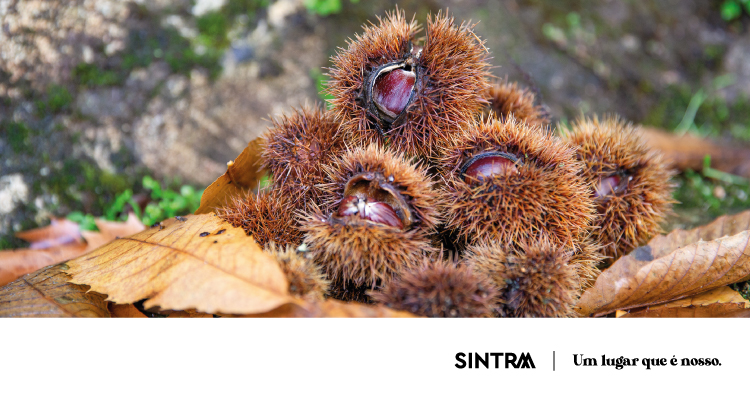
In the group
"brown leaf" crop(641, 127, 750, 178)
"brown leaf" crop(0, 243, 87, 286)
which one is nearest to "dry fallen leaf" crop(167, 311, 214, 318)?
"brown leaf" crop(0, 243, 87, 286)

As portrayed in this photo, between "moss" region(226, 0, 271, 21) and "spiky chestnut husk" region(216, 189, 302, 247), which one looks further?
"moss" region(226, 0, 271, 21)

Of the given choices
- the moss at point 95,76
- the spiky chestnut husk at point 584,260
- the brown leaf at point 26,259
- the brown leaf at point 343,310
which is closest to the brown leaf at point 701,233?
the spiky chestnut husk at point 584,260

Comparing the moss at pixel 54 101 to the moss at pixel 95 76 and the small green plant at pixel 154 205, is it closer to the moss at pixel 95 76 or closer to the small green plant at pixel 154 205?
the moss at pixel 95 76

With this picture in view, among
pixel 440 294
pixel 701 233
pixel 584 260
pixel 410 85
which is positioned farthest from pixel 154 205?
pixel 701 233

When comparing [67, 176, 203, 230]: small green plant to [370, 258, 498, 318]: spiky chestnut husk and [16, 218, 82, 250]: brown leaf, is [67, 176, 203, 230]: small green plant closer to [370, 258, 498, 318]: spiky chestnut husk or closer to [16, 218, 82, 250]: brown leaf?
[16, 218, 82, 250]: brown leaf
